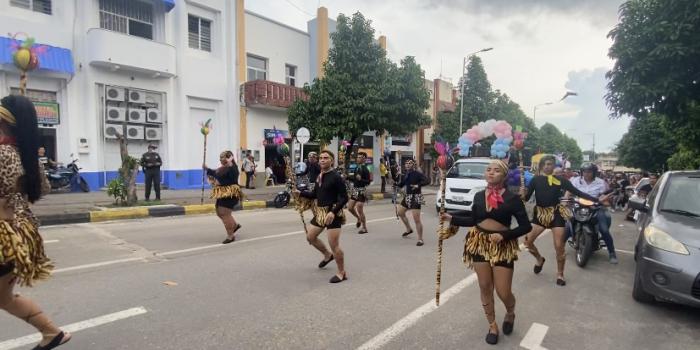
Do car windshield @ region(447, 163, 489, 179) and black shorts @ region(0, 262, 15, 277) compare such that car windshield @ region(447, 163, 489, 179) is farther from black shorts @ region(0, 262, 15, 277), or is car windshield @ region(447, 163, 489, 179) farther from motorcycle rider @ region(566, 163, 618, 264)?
black shorts @ region(0, 262, 15, 277)

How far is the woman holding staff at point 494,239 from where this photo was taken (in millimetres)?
3756

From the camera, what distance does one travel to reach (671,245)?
4438 millimetres

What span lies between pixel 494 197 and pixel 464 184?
28.2 ft

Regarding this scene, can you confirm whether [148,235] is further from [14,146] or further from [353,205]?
[14,146]

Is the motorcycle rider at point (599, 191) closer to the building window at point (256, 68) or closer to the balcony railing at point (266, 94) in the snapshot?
the balcony railing at point (266, 94)

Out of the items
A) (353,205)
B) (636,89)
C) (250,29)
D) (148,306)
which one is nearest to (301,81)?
(250,29)

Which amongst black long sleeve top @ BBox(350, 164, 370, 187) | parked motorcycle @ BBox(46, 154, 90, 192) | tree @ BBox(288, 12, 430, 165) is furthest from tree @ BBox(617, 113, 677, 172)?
Answer: parked motorcycle @ BBox(46, 154, 90, 192)

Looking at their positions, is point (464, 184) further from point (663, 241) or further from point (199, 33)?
point (199, 33)

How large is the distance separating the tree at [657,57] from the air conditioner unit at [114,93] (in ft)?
52.5

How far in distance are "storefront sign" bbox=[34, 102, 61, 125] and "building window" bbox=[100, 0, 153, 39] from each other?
11.9ft

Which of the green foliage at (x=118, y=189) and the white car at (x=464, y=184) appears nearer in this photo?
the green foliage at (x=118, y=189)

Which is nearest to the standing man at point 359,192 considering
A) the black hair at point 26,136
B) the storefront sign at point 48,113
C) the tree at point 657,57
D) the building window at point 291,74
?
the tree at point 657,57

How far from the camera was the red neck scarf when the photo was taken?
3805mm

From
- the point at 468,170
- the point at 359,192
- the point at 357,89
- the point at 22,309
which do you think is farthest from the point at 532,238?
the point at 357,89
